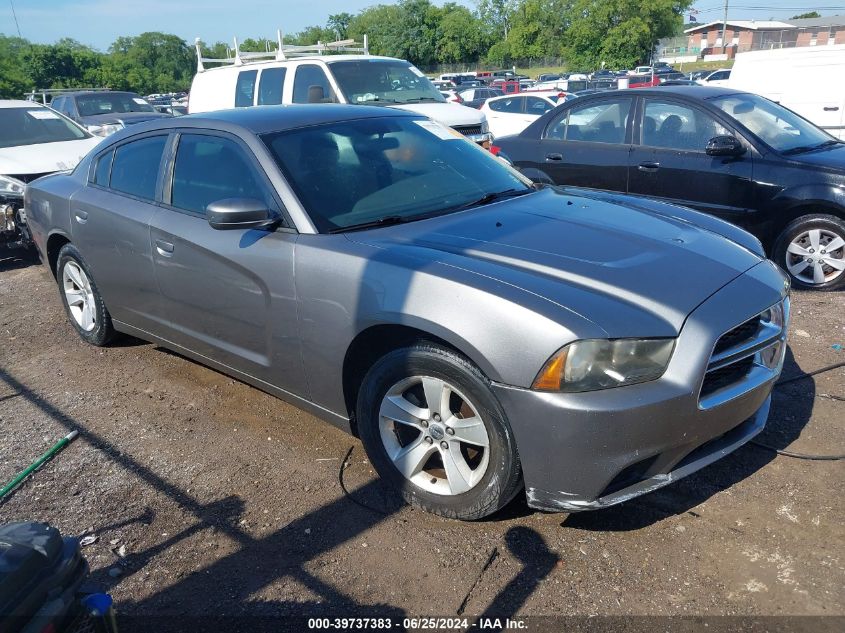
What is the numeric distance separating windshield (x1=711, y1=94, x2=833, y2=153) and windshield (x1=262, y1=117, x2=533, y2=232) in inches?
126

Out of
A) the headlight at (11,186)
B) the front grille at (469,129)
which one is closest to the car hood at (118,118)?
the headlight at (11,186)

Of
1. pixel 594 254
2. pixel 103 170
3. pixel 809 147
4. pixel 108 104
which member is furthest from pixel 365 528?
pixel 108 104

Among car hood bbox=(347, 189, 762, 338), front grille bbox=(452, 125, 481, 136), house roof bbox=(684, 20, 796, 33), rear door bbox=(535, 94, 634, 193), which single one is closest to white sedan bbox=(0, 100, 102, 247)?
front grille bbox=(452, 125, 481, 136)

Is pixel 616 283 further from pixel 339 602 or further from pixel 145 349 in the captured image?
pixel 145 349

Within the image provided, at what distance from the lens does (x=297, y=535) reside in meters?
2.99

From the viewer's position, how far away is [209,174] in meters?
3.90

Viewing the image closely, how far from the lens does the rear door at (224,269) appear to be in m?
3.38

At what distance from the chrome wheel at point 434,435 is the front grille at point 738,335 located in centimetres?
95

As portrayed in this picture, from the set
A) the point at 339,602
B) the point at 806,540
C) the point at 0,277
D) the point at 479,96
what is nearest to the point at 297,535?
the point at 339,602

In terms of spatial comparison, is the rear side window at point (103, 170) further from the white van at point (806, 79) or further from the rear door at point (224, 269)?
the white van at point (806, 79)

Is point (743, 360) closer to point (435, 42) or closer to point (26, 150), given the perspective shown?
point (26, 150)

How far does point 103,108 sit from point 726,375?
16726 mm

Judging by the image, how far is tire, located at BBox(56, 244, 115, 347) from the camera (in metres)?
4.89

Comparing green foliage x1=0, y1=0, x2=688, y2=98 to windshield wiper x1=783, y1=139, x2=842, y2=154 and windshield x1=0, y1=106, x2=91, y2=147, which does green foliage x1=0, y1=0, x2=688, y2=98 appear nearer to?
windshield x1=0, y1=106, x2=91, y2=147
